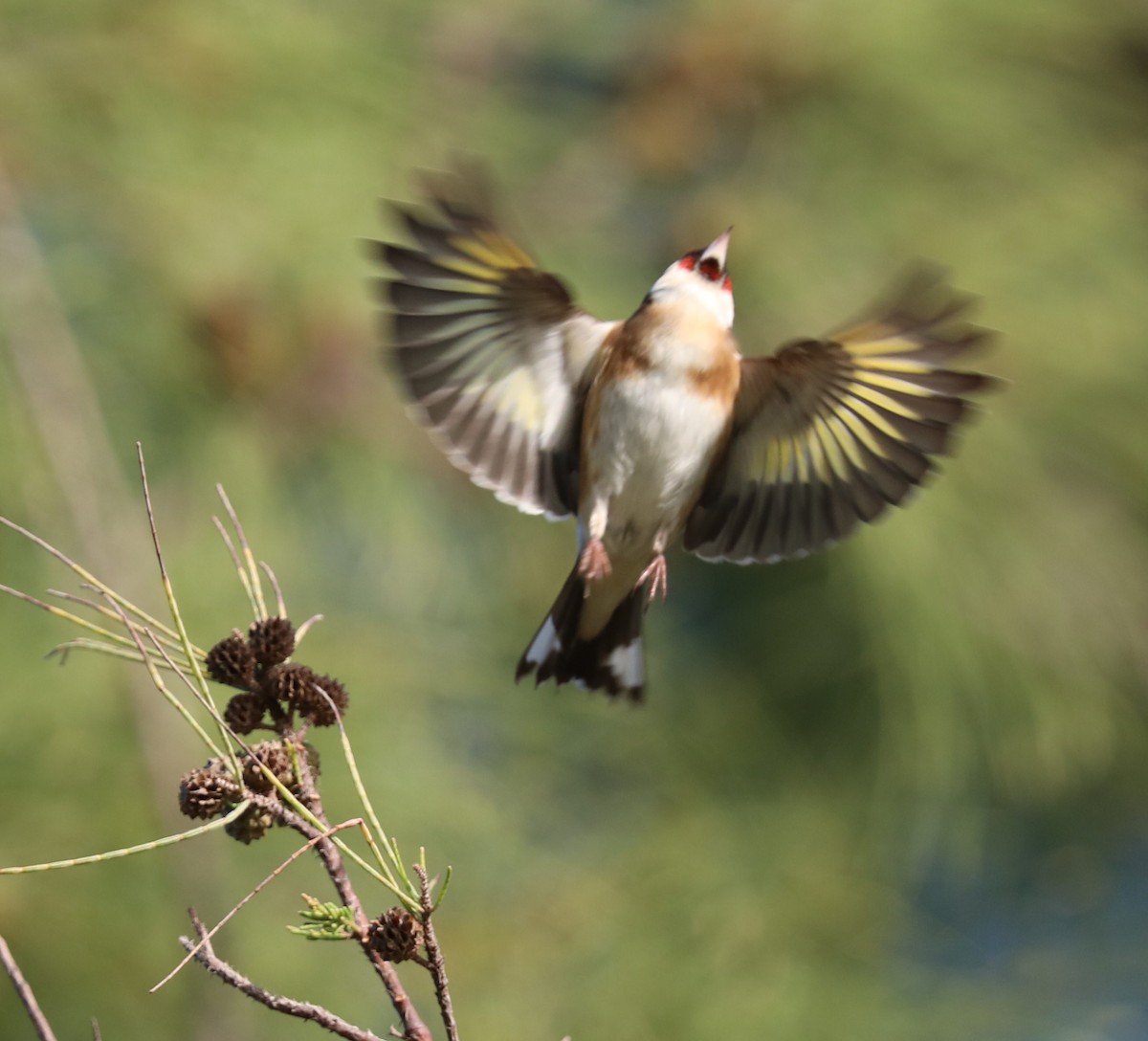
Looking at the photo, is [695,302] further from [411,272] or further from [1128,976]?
[1128,976]

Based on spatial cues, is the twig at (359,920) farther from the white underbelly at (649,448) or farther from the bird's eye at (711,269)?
the bird's eye at (711,269)

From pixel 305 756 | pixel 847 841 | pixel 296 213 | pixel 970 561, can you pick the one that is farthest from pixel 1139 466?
pixel 305 756

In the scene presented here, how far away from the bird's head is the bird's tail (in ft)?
0.96

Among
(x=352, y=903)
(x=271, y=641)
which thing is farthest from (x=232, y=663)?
(x=352, y=903)

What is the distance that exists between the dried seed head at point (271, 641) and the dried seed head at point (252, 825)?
0.26ft

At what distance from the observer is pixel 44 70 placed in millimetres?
1843

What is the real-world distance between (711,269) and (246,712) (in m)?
0.87

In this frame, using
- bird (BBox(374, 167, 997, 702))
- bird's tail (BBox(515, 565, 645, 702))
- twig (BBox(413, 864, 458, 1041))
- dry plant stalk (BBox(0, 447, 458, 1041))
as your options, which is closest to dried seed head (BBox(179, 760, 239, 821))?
dry plant stalk (BBox(0, 447, 458, 1041))

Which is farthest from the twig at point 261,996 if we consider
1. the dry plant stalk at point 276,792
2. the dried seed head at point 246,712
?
the dried seed head at point 246,712

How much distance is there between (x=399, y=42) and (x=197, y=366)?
775mm

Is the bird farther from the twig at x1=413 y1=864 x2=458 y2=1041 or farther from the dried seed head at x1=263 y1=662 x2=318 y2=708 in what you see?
the twig at x1=413 y1=864 x2=458 y2=1041

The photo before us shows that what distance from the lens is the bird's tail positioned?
1523mm

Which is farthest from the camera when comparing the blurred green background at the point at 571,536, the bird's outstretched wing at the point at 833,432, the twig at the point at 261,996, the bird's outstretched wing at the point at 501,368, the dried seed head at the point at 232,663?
the blurred green background at the point at 571,536

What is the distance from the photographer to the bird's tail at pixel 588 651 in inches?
60.0
